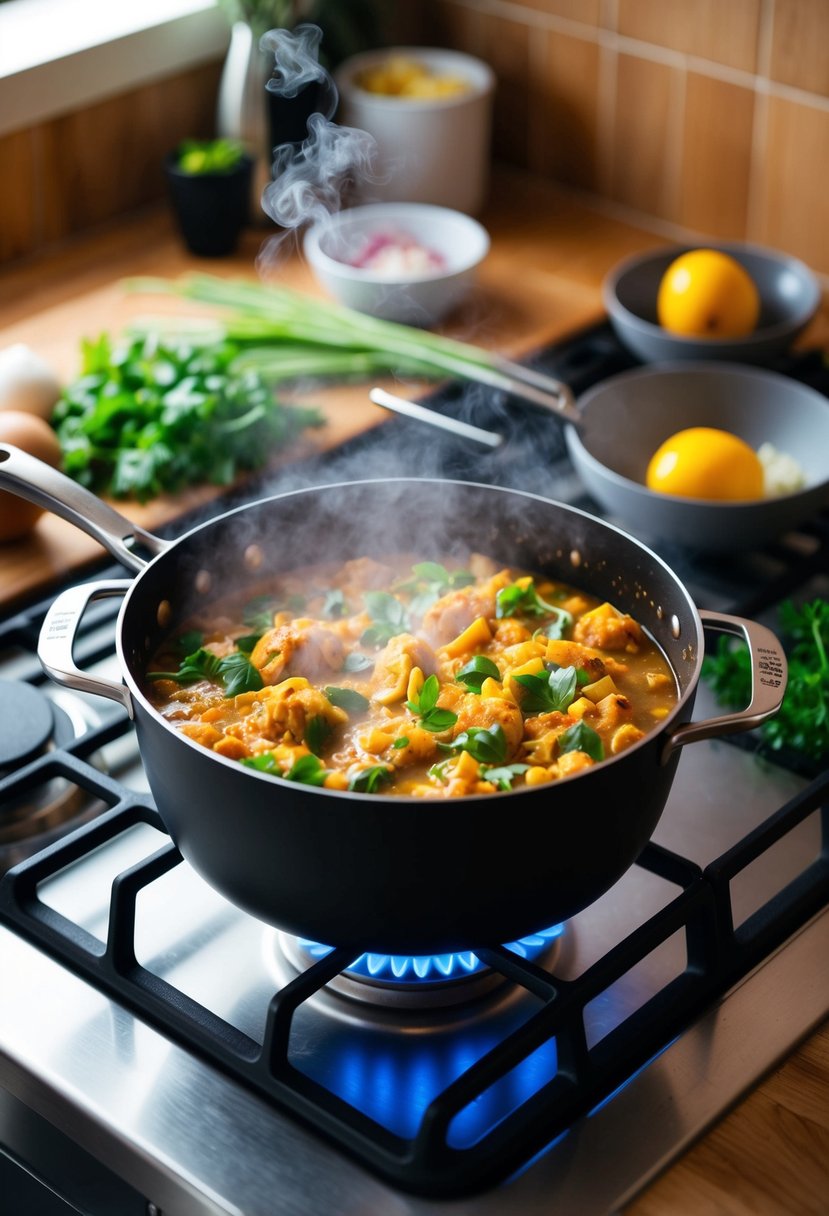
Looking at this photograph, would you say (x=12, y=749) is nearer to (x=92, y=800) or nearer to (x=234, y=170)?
(x=92, y=800)

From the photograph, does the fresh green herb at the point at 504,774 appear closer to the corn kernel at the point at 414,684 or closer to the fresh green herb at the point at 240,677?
the corn kernel at the point at 414,684

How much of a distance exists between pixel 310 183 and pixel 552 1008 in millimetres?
1433

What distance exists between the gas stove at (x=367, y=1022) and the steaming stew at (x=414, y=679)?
0.11 metres

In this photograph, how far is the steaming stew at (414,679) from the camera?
1.00 meters

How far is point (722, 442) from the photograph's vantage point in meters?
1.49

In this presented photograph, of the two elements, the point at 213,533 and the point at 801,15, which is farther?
the point at 801,15

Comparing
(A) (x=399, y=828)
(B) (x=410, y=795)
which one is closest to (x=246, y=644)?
(B) (x=410, y=795)

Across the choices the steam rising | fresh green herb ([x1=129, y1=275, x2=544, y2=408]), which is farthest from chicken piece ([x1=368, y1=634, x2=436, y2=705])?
the steam rising

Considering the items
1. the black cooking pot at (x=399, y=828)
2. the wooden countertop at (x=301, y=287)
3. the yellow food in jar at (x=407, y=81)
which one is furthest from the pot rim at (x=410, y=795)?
the yellow food in jar at (x=407, y=81)

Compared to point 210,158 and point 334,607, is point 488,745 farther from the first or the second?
point 210,158

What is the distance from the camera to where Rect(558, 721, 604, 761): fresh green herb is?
1.00 m

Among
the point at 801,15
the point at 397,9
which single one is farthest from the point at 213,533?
the point at 397,9

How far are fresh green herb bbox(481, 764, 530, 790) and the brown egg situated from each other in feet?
2.20

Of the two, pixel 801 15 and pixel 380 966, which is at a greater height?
pixel 801 15
